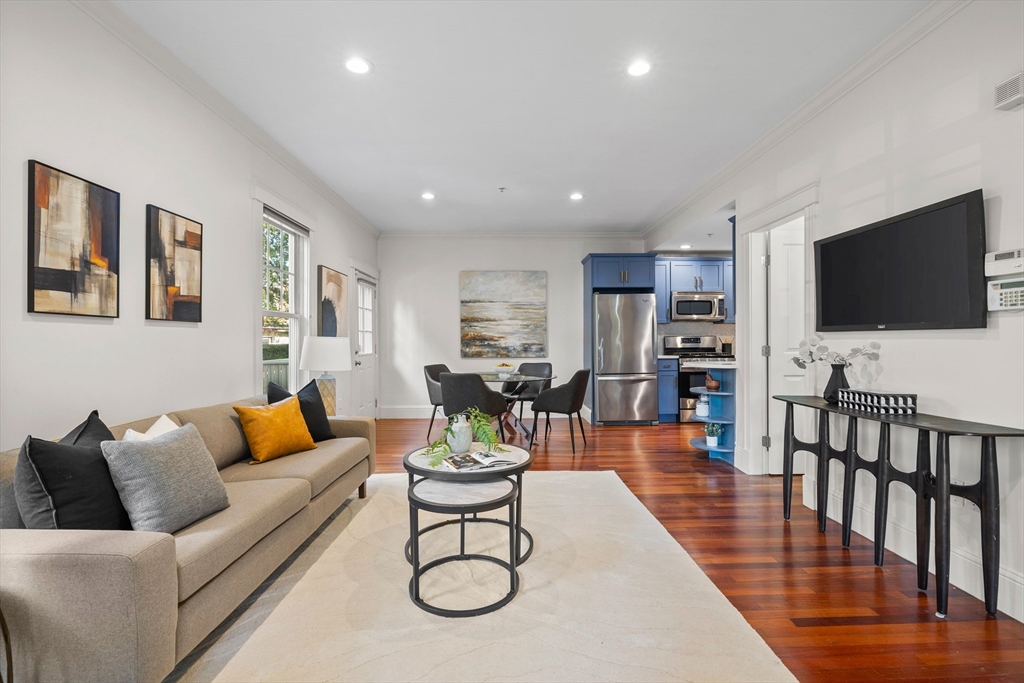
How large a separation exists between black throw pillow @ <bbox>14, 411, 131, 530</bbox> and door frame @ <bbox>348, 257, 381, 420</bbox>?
3.93 m

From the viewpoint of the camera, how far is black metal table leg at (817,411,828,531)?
2.85 metres

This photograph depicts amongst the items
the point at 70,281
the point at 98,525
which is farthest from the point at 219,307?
the point at 98,525

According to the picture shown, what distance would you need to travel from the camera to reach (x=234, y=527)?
182 cm

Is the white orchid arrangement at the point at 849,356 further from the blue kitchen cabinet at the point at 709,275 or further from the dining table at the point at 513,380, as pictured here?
the blue kitchen cabinet at the point at 709,275

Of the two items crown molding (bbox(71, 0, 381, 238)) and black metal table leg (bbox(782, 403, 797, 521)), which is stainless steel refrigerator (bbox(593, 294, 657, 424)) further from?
crown molding (bbox(71, 0, 381, 238))

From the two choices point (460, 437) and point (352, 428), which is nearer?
point (460, 437)

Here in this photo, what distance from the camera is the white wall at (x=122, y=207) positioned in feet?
6.15

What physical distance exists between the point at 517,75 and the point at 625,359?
438 centimetres

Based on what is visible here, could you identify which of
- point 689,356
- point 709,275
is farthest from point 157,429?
point 709,275

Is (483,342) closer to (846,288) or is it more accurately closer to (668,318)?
(668,318)

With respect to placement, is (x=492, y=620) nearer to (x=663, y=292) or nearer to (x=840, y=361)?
(x=840, y=361)

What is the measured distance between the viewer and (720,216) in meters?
5.05

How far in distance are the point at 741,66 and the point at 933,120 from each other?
1.00 meters

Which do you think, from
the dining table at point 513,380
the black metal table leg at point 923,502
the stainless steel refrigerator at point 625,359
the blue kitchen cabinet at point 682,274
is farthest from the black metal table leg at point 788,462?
the blue kitchen cabinet at point 682,274
